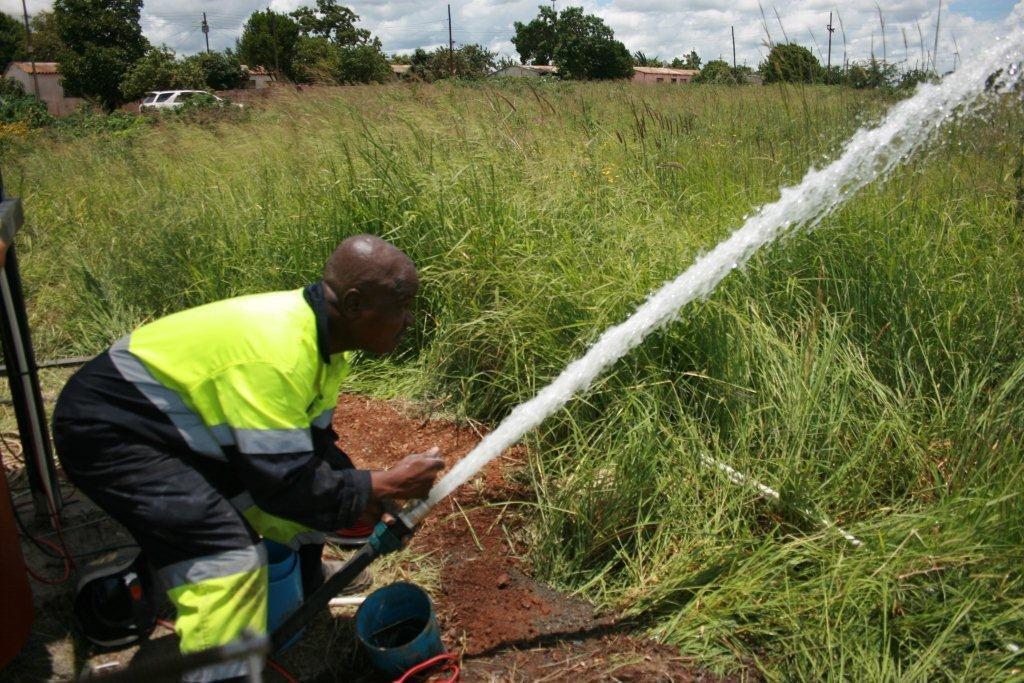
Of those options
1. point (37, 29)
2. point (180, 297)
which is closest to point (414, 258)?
point (180, 297)

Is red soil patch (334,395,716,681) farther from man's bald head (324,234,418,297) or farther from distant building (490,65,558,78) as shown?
distant building (490,65,558,78)

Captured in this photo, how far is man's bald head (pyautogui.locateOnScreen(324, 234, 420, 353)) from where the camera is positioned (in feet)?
6.55

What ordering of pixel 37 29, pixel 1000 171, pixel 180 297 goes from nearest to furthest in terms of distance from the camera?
pixel 1000 171
pixel 180 297
pixel 37 29

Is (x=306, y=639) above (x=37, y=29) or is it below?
below

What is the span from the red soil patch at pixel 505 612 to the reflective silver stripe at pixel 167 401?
114cm

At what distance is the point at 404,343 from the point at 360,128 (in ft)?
7.52

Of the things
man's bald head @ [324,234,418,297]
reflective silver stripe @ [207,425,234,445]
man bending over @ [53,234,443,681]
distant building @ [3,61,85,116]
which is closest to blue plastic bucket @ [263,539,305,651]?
man bending over @ [53,234,443,681]

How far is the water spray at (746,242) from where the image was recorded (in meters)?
2.20

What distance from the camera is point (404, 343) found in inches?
175

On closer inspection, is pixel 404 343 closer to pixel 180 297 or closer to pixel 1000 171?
pixel 180 297

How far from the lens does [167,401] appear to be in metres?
2.01

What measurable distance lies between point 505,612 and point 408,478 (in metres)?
0.82

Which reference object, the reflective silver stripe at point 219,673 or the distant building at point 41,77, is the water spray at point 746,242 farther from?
the distant building at point 41,77

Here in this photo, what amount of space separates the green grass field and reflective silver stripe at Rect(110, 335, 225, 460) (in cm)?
132
